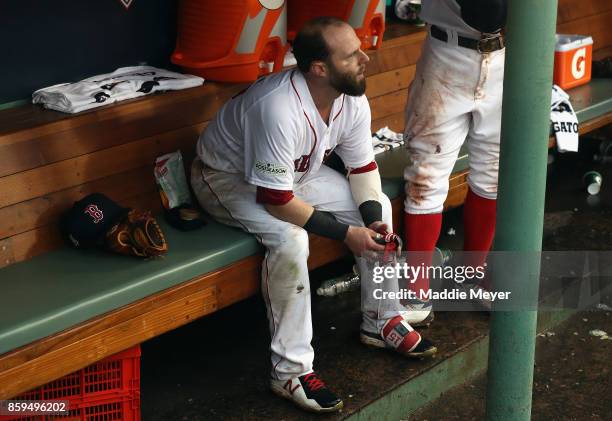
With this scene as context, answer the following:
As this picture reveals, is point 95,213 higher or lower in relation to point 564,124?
higher

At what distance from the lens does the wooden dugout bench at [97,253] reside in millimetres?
3000

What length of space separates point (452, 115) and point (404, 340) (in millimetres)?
863

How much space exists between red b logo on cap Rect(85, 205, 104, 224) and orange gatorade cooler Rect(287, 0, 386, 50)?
1.50 metres

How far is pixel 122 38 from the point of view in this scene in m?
4.13

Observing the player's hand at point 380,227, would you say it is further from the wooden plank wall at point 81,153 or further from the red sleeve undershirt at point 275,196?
the wooden plank wall at point 81,153

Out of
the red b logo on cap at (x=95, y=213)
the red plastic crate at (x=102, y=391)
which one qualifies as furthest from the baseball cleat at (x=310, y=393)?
the red b logo on cap at (x=95, y=213)

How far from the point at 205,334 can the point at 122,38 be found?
129 cm

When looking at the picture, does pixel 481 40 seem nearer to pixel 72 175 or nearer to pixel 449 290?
pixel 449 290

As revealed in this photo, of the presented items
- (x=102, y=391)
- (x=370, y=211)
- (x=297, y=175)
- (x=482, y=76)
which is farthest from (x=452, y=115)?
(x=102, y=391)

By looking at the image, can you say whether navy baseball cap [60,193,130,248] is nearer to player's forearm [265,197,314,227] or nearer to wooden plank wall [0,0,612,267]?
wooden plank wall [0,0,612,267]

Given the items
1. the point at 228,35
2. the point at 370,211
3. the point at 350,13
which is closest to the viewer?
the point at 370,211

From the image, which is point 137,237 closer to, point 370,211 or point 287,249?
point 287,249

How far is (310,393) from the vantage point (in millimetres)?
3287

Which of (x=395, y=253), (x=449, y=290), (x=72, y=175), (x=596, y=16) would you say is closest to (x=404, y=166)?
(x=449, y=290)
